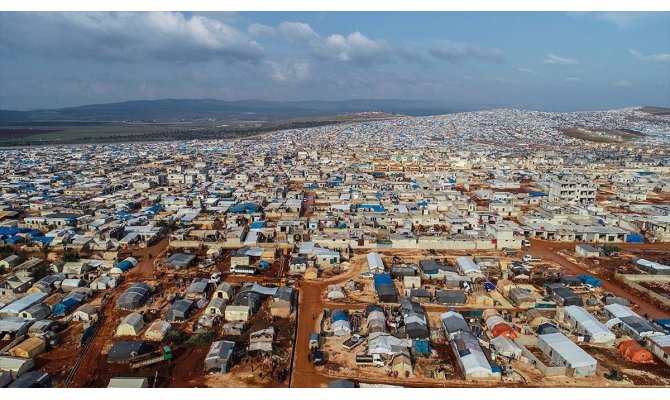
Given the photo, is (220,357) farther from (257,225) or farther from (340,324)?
(257,225)

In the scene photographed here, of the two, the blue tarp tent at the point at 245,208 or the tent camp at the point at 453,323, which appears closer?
the tent camp at the point at 453,323

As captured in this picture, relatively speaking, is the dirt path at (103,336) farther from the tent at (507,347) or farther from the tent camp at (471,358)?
the tent at (507,347)

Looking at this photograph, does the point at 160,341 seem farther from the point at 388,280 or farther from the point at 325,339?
the point at 388,280

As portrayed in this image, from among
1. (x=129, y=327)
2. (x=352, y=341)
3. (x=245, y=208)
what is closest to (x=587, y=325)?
(x=352, y=341)

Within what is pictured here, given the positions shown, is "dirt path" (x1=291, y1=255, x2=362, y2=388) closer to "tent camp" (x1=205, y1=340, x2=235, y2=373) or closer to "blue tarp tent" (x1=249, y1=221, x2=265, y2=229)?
"tent camp" (x1=205, y1=340, x2=235, y2=373)

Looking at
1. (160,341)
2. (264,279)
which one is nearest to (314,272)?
(264,279)

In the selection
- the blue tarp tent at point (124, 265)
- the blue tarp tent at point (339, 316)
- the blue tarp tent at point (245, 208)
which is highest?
the blue tarp tent at point (245, 208)

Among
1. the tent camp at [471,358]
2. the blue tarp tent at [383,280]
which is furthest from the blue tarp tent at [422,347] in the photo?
the blue tarp tent at [383,280]
